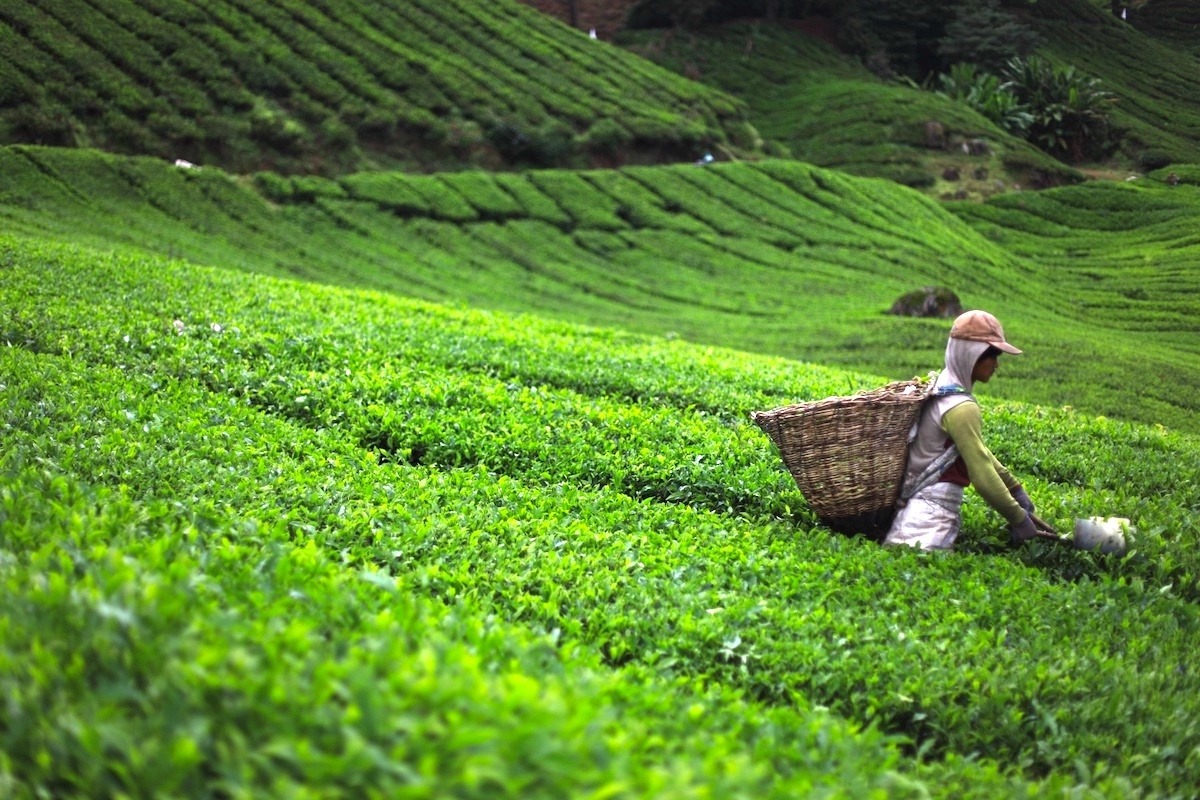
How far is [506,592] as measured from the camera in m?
4.05

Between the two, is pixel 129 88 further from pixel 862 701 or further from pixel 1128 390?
pixel 862 701

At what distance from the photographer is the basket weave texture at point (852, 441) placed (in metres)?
4.95

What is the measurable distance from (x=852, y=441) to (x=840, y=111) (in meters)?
36.0

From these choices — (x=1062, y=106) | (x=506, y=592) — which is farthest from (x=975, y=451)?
(x=1062, y=106)

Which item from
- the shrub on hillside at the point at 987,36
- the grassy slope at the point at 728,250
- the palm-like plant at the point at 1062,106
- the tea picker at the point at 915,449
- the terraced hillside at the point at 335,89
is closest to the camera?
the tea picker at the point at 915,449

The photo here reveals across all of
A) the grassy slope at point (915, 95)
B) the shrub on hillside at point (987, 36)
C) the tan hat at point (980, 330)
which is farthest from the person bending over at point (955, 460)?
the shrub on hillside at point (987, 36)

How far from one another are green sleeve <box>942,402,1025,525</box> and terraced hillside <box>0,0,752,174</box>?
70.9ft

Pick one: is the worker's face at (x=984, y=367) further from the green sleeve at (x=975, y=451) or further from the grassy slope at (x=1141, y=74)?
the grassy slope at (x=1141, y=74)

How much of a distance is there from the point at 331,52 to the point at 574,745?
29.2m

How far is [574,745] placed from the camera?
6.22 ft

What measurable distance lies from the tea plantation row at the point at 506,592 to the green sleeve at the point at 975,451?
0.43 metres

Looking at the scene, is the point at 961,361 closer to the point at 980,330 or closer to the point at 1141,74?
the point at 980,330

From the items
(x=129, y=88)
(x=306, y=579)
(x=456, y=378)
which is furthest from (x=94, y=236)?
(x=306, y=579)

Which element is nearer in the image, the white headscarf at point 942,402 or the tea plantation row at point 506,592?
the tea plantation row at point 506,592
